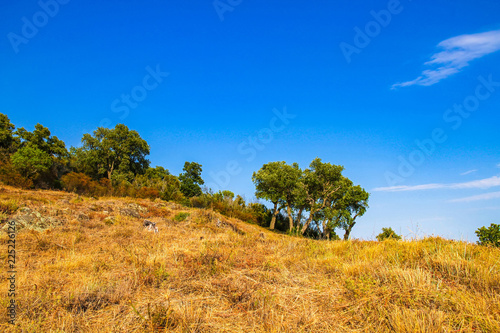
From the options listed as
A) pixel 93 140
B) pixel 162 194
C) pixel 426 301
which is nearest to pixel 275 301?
pixel 426 301

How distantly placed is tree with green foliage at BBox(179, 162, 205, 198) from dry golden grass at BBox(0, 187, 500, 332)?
35863 mm

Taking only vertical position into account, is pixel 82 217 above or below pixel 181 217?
below

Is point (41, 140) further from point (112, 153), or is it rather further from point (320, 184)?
point (320, 184)

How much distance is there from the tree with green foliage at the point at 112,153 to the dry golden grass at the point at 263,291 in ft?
133

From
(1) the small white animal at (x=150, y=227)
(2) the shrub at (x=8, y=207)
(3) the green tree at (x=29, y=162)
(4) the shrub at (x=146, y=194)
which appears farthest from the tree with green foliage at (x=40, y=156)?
(1) the small white animal at (x=150, y=227)

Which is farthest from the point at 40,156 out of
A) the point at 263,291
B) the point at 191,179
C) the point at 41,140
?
the point at 263,291

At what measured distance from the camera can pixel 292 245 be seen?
7613mm

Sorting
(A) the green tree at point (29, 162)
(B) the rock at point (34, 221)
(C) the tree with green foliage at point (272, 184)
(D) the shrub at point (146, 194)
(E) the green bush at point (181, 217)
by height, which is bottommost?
(B) the rock at point (34, 221)

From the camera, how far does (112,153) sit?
42531 mm

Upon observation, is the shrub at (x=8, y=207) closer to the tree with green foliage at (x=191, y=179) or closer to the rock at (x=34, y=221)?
the rock at (x=34, y=221)

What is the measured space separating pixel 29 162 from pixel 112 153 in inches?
654

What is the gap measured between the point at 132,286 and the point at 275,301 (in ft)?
8.23

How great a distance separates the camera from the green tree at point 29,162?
2548cm

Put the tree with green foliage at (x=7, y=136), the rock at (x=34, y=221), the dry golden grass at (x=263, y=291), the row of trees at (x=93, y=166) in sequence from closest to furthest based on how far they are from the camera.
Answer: the dry golden grass at (x=263, y=291) < the rock at (x=34, y=221) < the row of trees at (x=93, y=166) < the tree with green foliage at (x=7, y=136)
